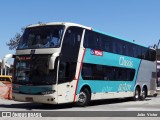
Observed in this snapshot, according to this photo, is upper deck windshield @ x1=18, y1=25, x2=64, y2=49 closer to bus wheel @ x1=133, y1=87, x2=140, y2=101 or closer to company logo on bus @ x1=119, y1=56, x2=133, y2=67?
company logo on bus @ x1=119, y1=56, x2=133, y2=67

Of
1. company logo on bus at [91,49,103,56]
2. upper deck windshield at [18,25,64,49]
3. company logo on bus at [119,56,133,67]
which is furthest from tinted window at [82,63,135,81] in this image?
upper deck windshield at [18,25,64,49]

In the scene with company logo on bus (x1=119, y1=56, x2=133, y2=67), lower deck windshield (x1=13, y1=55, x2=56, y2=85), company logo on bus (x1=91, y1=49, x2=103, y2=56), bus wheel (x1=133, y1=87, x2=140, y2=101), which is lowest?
bus wheel (x1=133, y1=87, x2=140, y2=101)

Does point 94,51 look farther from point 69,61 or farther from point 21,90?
point 21,90

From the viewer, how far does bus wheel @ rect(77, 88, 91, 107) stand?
2005 centimetres

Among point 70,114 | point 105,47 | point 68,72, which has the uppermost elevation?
point 105,47

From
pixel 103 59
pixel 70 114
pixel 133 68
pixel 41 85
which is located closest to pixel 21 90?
pixel 41 85

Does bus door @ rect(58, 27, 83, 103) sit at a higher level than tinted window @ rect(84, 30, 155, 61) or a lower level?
lower

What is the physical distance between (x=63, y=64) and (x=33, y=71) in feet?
4.70

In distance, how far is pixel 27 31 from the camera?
65.1 feet

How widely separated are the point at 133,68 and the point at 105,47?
4.95 m

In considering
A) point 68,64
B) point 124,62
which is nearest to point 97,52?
point 68,64

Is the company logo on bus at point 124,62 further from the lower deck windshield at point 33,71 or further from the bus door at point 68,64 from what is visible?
Answer: the lower deck windshield at point 33,71

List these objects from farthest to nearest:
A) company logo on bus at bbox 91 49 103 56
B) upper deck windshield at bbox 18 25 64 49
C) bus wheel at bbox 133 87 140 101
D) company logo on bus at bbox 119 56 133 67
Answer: bus wheel at bbox 133 87 140 101
company logo on bus at bbox 119 56 133 67
company logo on bus at bbox 91 49 103 56
upper deck windshield at bbox 18 25 64 49

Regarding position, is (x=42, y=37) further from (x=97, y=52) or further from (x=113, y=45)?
(x=113, y=45)
